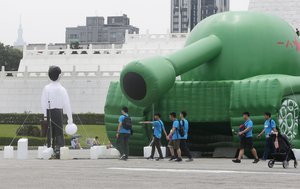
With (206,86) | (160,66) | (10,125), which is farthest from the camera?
(10,125)

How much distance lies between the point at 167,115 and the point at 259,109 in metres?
3.07

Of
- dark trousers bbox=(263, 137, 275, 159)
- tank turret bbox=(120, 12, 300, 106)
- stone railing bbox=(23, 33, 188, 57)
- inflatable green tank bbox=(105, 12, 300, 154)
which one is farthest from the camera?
stone railing bbox=(23, 33, 188, 57)

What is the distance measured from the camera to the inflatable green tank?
74.9 feet

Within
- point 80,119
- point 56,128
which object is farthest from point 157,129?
point 80,119

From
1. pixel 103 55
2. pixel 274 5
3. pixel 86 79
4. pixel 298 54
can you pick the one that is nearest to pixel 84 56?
pixel 103 55

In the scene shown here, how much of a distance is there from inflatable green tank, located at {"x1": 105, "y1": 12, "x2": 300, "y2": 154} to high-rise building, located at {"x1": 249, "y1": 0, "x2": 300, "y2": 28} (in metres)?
40.7

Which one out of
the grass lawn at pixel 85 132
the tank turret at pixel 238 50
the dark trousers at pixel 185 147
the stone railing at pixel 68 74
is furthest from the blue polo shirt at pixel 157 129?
the stone railing at pixel 68 74

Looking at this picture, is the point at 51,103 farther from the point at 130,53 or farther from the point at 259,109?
the point at 130,53

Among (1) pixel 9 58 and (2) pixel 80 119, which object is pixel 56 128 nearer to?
(2) pixel 80 119

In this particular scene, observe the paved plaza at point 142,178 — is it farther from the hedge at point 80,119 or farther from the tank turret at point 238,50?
the hedge at point 80,119

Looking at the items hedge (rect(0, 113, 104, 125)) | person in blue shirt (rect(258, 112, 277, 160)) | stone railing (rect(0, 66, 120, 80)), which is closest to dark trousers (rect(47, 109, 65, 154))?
person in blue shirt (rect(258, 112, 277, 160))

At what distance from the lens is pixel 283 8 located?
66.6 m

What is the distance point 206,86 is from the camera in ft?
79.2

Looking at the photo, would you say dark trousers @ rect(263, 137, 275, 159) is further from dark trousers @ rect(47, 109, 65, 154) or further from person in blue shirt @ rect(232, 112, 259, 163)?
dark trousers @ rect(47, 109, 65, 154)
